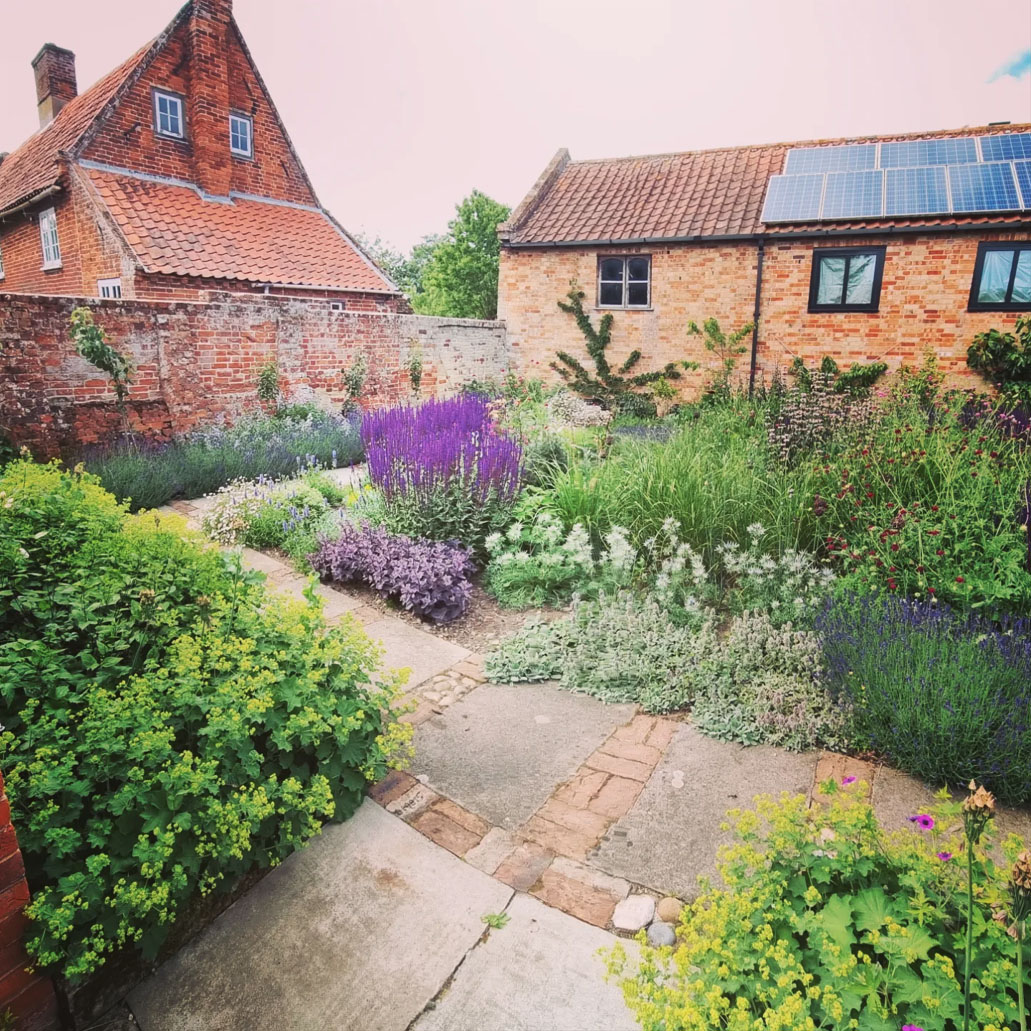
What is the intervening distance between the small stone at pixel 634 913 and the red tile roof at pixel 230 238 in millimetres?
12253

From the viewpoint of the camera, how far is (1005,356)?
1116 cm

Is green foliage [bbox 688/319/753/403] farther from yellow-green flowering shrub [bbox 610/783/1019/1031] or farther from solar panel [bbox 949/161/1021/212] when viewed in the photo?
yellow-green flowering shrub [bbox 610/783/1019/1031]

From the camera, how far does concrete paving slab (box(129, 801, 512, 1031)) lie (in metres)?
1.69


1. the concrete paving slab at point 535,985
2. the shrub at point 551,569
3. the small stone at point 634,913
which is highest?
the shrub at point 551,569

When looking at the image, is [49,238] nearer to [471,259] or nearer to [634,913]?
[471,259]

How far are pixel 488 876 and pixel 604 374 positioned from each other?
13245 mm

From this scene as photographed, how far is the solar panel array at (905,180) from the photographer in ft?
36.9

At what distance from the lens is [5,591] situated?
7.05 feet

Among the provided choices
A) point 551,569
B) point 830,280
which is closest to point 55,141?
point 551,569

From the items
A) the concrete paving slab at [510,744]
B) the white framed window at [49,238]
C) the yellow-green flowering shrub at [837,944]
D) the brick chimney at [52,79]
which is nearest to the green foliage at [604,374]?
the white framed window at [49,238]

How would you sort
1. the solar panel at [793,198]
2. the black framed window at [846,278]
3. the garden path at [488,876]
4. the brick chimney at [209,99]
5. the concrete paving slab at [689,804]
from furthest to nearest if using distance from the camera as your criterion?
the brick chimney at [209,99]
the solar panel at [793,198]
the black framed window at [846,278]
the concrete paving slab at [689,804]
the garden path at [488,876]

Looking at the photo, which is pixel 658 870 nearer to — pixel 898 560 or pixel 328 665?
pixel 328 665

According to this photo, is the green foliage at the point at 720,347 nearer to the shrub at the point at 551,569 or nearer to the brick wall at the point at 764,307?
the brick wall at the point at 764,307

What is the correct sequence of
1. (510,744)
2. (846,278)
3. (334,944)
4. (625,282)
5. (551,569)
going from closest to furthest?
(334,944), (510,744), (551,569), (846,278), (625,282)
